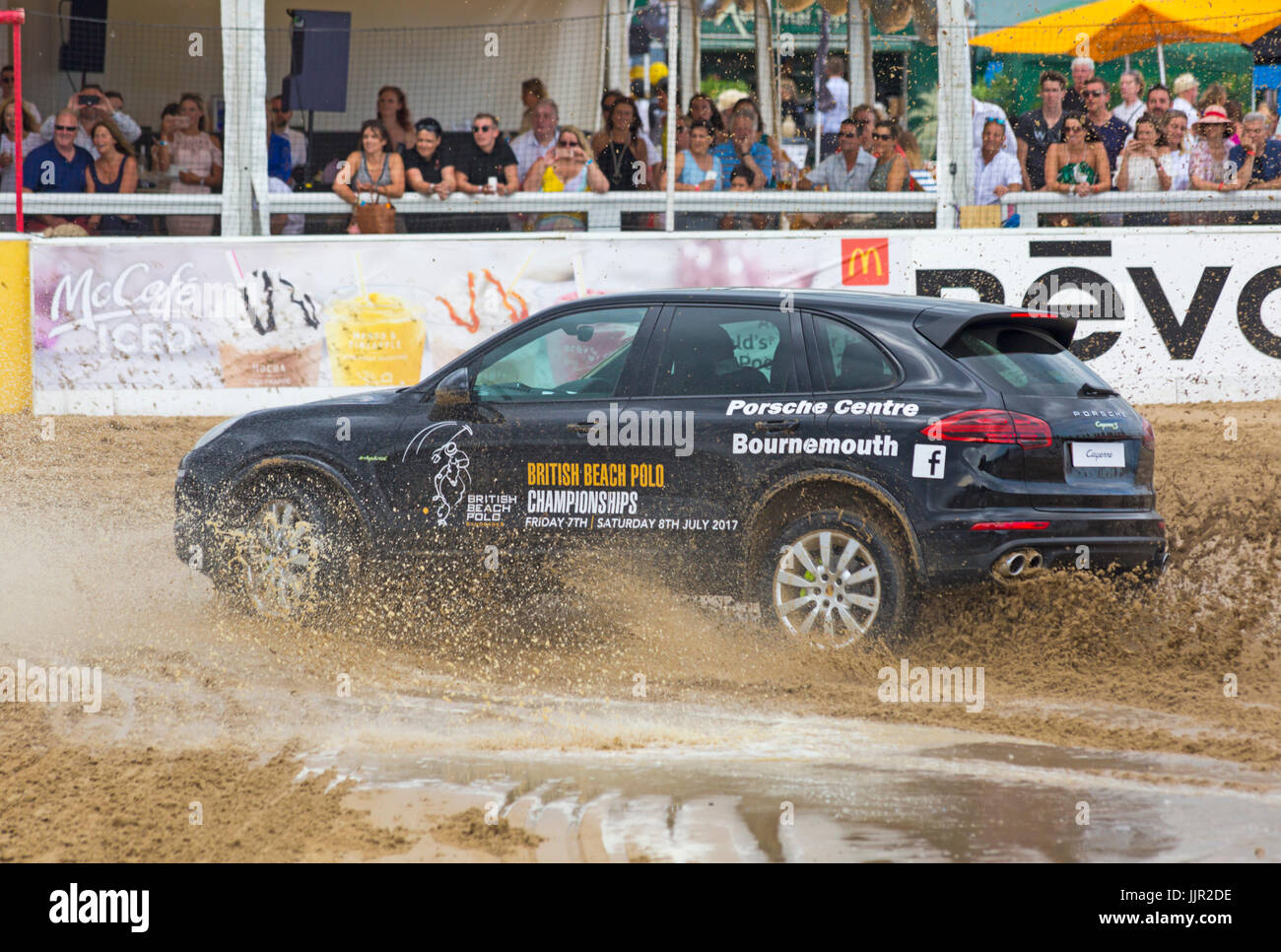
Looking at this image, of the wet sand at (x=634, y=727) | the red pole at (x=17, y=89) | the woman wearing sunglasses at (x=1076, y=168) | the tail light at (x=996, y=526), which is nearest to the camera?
the wet sand at (x=634, y=727)

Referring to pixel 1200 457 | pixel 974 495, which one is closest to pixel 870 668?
pixel 974 495

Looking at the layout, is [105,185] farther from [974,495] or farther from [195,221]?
[974,495]

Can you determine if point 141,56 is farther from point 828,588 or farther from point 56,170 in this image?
point 828,588

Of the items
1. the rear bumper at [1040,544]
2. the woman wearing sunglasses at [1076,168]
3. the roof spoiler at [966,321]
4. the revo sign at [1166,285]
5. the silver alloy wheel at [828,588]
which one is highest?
the woman wearing sunglasses at [1076,168]

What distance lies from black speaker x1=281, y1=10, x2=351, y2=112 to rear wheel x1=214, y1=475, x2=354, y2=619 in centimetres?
936

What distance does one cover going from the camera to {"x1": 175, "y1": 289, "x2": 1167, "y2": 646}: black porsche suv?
6.36 meters

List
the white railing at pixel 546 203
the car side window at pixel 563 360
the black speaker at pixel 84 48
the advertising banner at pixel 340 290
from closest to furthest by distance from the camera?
1. the car side window at pixel 563 360
2. the advertising banner at pixel 340 290
3. the white railing at pixel 546 203
4. the black speaker at pixel 84 48

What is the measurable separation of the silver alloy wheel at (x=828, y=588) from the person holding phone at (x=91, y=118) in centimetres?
1021

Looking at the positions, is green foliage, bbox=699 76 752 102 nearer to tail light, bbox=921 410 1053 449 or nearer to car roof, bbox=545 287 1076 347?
car roof, bbox=545 287 1076 347

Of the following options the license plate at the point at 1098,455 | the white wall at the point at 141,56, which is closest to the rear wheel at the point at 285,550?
the license plate at the point at 1098,455

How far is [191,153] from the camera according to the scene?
47.6 feet

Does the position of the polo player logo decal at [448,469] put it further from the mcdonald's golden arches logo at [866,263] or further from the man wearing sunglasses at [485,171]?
the man wearing sunglasses at [485,171]

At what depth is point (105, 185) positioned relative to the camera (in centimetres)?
1393

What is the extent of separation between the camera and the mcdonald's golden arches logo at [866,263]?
43.2 ft
